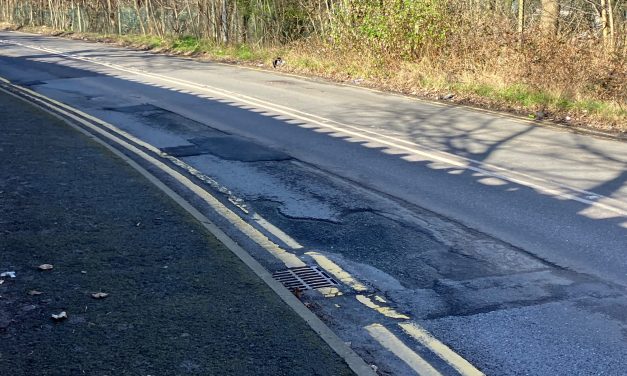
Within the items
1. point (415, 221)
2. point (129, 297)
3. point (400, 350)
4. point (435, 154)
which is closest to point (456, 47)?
point (435, 154)

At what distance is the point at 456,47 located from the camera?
20.2 metres

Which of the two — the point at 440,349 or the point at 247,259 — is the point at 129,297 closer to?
the point at 247,259

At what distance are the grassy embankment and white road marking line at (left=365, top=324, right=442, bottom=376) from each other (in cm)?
1000

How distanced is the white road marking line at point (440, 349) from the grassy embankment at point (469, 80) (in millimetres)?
9839

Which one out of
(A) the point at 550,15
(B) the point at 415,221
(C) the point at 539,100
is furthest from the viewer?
(A) the point at 550,15

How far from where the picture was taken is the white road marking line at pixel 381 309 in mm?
5332

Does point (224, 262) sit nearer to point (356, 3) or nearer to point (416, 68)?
point (416, 68)

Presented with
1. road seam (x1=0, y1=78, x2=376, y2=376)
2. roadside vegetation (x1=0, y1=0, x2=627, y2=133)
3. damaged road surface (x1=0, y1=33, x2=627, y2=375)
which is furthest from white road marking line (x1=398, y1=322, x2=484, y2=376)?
roadside vegetation (x1=0, y1=0, x2=627, y2=133)

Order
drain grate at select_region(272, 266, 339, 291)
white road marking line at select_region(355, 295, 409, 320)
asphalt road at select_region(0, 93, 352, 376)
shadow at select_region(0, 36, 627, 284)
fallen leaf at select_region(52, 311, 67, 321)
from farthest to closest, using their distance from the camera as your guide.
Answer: shadow at select_region(0, 36, 627, 284), drain grate at select_region(272, 266, 339, 291), white road marking line at select_region(355, 295, 409, 320), fallen leaf at select_region(52, 311, 67, 321), asphalt road at select_region(0, 93, 352, 376)

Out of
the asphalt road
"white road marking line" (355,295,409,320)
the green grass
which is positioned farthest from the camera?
the green grass

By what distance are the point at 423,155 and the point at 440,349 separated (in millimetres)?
6537

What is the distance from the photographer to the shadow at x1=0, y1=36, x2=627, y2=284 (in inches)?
287

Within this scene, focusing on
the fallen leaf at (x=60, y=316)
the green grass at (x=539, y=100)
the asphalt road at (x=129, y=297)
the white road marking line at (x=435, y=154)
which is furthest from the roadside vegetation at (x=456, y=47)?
the fallen leaf at (x=60, y=316)

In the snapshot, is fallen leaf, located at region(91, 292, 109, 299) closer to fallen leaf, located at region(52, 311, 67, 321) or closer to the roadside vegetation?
fallen leaf, located at region(52, 311, 67, 321)
